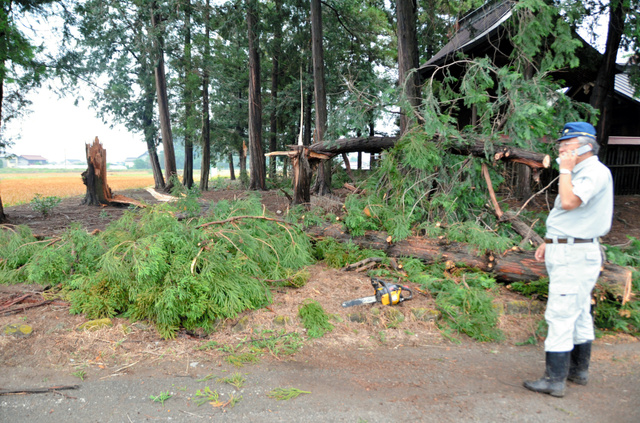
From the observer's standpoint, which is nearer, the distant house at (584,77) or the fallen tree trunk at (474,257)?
the fallen tree trunk at (474,257)

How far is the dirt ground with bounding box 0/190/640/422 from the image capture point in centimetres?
298

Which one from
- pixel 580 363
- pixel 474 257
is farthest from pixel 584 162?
pixel 474 257

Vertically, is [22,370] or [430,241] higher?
[430,241]

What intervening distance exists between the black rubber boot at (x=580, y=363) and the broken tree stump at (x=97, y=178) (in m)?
11.6

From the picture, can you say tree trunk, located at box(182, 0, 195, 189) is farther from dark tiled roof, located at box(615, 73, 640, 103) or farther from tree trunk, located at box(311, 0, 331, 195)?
dark tiled roof, located at box(615, 73, 640, 103)

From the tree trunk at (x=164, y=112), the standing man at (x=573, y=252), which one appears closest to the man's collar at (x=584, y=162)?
the standing man at (x=573, y=252)

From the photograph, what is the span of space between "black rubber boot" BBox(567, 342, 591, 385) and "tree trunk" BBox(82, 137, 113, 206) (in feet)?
40.6

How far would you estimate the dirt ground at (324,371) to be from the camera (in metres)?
2.98

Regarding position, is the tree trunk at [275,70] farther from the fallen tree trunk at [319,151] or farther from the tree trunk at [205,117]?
the fallen tree trunk at [319,151]

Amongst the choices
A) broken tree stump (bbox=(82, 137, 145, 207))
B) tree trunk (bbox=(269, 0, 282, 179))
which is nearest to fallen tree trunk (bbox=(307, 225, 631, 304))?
broken tree stump (bbox=(82, 137, 145, 207))

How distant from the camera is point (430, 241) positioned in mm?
6113

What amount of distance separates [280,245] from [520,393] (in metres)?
3.48

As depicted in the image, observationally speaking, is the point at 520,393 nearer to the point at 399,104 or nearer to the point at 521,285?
the point at 521,285

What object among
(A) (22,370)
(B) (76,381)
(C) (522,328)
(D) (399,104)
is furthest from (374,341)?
(D) (399,104)
